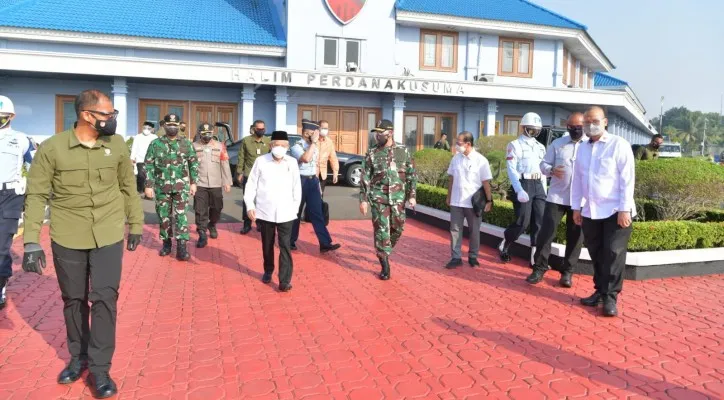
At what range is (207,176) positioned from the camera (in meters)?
8.26

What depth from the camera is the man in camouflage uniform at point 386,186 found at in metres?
6.48

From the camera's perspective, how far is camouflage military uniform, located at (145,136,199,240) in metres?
7.38

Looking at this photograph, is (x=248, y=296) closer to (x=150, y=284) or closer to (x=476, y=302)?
(x=150, y=284)

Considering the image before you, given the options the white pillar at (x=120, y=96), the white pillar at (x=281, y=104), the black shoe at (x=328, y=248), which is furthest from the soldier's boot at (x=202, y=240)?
the white pillar at (x=281, y=104)

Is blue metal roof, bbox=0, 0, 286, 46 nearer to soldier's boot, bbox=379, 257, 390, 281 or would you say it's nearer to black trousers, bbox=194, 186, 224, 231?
black trousers, bbox=194, 186, 224, 231

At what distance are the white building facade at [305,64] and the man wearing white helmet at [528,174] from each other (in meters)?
12.7

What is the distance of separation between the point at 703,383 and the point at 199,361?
3.59 meters

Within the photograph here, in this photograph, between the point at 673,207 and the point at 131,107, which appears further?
the point at 131,107

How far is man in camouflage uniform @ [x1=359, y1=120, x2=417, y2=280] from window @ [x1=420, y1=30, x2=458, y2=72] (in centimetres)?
1604

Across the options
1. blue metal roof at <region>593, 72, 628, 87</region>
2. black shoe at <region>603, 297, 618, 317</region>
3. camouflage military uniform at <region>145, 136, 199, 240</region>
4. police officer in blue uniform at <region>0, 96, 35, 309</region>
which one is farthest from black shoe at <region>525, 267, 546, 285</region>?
blue metal roof at <region>593, 72, 628, 87</region>

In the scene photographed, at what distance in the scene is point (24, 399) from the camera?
3.43 meters

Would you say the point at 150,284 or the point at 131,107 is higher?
the point at 131,107

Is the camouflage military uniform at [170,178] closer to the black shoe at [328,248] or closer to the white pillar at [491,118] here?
the black shoe at [328,248]

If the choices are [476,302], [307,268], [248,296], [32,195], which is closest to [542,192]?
[476,302]
